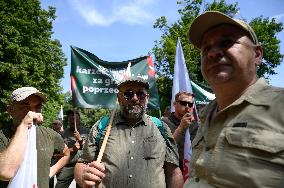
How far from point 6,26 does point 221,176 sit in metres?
25.7

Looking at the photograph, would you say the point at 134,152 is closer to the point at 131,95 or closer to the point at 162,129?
the point at 162,129

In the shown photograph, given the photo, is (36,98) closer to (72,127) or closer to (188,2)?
(72,127)

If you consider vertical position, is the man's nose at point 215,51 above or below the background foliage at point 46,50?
below

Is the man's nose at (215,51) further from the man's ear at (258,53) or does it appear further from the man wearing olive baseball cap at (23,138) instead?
the man wearing olive baseball cap at (23,138)

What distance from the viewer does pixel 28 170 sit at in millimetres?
3486

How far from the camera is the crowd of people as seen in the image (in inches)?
67.6

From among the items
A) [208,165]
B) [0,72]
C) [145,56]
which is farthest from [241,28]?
[0,72]

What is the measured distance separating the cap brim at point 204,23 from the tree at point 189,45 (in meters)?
27.3

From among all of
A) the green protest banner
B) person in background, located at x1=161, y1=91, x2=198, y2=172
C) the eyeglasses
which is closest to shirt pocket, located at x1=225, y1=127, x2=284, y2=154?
the eyeglasses

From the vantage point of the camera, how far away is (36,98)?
3996 mm

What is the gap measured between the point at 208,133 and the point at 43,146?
2542 millimetres

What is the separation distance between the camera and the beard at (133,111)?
392 centimetres

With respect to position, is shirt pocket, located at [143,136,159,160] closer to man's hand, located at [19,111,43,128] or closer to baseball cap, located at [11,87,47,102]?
man's hand, located at [19,111,43,128]

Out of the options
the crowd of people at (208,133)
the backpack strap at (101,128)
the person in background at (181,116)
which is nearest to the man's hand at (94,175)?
the crowd of people at (208,133)
